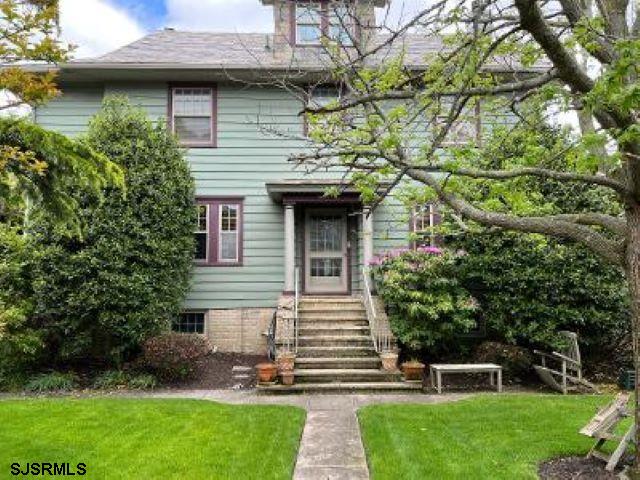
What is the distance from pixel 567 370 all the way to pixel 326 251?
5.95 meters

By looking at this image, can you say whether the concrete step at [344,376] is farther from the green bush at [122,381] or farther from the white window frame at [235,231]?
the white window frame at [235,231]

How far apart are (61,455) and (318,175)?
352 inches

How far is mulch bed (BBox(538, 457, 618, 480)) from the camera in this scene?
5.12m

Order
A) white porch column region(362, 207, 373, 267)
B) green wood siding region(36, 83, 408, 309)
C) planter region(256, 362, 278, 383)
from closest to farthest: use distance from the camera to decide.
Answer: planter region(256, 362, 278, 383), white porch column region(362, 207, 373, 267), green wood siding region(36, 83, 408, 309)

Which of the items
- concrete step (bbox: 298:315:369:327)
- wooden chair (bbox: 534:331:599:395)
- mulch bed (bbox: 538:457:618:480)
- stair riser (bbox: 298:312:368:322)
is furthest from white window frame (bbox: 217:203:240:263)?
mulch bed (bbox: 538:457:618:480)

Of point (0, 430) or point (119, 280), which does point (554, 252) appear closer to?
point (119, 280)

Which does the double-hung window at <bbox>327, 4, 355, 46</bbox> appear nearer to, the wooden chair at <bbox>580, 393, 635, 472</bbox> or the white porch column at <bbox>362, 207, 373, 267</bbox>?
the wooden chair at <bbox>580, 393, 635, 472</bbox>

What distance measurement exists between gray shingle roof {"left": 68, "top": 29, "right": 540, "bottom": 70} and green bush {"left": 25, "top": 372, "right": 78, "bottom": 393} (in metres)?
Result: 6.99

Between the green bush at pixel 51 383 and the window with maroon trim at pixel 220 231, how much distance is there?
4.13 m

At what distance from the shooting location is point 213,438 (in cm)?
646

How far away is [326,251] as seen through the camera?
13516 mm

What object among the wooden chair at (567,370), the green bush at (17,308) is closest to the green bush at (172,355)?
the green bush at (17,308)

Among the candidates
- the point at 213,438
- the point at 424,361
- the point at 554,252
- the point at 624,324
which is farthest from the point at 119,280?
the point at 624,324

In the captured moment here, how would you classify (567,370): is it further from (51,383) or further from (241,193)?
(51,383)
